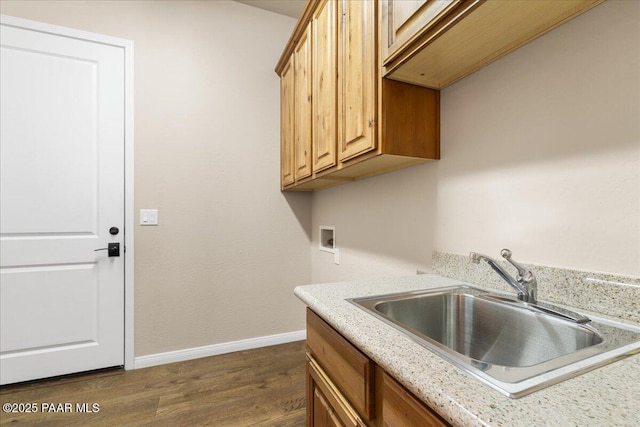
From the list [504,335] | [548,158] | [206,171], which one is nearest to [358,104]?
[548,158]

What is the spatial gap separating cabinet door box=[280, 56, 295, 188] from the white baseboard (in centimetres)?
130

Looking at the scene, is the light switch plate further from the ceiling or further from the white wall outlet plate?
the ceiling

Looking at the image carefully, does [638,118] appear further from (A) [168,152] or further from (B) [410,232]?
(A) [168,152]

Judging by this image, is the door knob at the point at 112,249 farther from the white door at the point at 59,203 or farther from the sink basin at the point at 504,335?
the sink basin at the point at 504,335

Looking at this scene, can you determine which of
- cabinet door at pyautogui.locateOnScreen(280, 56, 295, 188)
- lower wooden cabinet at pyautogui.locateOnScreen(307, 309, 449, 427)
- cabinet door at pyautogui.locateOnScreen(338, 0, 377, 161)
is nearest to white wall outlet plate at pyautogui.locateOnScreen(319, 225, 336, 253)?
cabinet door at pyautogui.locateOnScreen(280, 56, 295, 188)

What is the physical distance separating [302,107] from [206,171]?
3.04 ft

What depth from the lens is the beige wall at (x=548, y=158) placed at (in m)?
0.77

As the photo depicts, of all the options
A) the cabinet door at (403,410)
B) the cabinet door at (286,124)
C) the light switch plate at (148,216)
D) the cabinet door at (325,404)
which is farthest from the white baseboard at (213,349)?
the cabinet door at (403,410)

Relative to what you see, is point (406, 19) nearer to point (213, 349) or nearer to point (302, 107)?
point (302, 107)

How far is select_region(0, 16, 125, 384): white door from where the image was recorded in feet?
6.13

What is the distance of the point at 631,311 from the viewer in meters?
0.72

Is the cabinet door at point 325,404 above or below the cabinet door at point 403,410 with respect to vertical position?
below

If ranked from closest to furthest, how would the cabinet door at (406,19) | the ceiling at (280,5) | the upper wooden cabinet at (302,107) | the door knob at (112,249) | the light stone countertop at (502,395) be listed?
the light stone countertop at (502,395) < the cabinet door at (406,19) < the upper wooden cabinet at (302,107) < the door knob at (112,249) < the ceiling at (280,5)

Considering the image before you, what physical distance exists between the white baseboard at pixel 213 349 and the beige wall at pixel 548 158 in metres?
1.56
